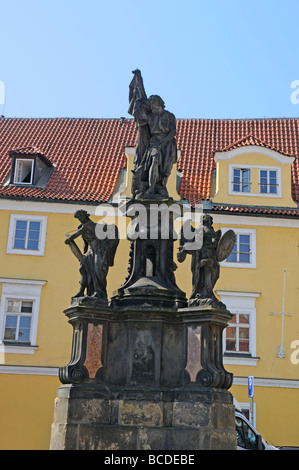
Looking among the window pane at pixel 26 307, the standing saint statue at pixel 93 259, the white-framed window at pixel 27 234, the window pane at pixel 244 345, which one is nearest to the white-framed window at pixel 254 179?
the window pane at pixel 244 345

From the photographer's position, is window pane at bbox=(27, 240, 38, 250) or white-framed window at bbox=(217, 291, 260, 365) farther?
window pane at bbox=(27, 240, 38, 250)

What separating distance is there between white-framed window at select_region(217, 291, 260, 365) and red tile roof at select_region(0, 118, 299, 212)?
3422 mm

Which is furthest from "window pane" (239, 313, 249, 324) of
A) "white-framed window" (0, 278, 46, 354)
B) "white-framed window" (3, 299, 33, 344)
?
"white-framed window" (3, 299, 33, 344)

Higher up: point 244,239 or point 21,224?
point 21,224

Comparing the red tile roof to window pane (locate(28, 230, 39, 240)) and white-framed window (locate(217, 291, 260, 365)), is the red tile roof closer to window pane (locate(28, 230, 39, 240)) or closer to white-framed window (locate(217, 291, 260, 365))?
window pane (locate(28, 230, 39, 240))

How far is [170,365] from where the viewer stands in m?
9.61

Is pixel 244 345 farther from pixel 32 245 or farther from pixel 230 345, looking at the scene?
Answer: pixel 32 245

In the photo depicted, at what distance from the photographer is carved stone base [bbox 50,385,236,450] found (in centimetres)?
897

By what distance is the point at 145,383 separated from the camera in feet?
31.1

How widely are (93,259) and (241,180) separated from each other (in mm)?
13266

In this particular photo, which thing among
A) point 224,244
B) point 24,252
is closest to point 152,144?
point 224,244

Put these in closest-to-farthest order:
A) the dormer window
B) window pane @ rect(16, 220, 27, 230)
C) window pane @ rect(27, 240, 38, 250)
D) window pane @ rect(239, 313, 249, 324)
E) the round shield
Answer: the round shield → window pane @ rect(239, 313, 249, 324) → window pane @ rect(27, 240, 38, 250) → window pane @ rect(16, 220, 27, 230) → the dormer window

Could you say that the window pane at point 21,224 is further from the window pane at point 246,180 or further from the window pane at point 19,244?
the window pane at point 246,180
